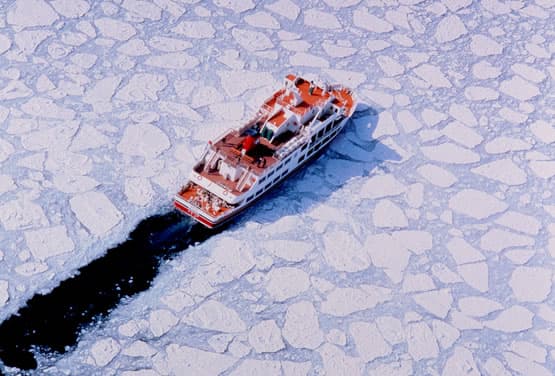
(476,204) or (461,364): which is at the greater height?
(476,204)

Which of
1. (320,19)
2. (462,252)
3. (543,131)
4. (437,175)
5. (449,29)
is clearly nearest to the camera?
(462,252)

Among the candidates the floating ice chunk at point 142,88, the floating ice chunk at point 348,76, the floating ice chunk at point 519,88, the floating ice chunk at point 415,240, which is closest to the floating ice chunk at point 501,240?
the floating ice chunk at point 415,240

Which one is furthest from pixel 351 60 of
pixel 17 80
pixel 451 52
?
pixel 17 80

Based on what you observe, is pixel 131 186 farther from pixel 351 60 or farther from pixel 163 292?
pixel 351 60

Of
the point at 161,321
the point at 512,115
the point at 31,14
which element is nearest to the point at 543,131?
the point at 512,115

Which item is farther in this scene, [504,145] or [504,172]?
[504,145]

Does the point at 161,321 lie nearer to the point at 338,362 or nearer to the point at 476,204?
the point at 338,362

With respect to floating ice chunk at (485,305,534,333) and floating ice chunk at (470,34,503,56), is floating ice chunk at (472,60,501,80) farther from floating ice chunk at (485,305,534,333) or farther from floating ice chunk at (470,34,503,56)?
floating ice chunk at (485,305,534,333)

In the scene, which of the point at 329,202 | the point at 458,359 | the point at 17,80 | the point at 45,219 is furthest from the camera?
the point at 17,80
